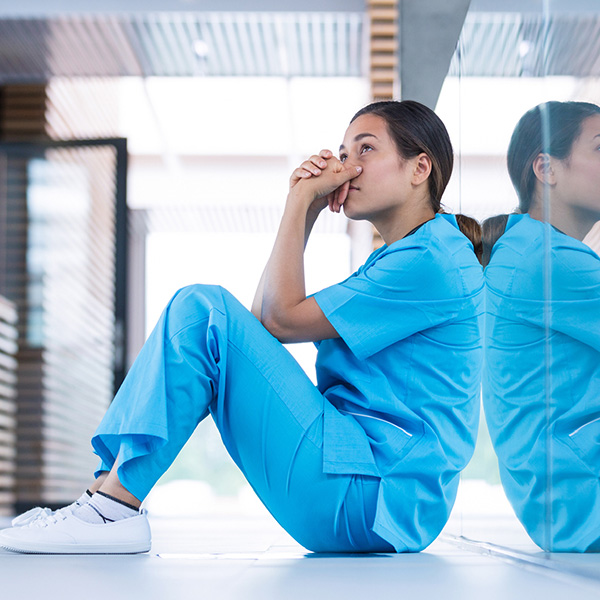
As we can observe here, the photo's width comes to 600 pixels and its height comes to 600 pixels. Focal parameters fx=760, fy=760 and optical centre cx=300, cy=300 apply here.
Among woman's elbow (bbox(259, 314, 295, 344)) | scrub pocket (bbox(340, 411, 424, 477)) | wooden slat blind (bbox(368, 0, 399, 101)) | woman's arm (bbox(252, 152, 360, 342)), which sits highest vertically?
wooden slat blind (bbox(368, 0, 399, 101))

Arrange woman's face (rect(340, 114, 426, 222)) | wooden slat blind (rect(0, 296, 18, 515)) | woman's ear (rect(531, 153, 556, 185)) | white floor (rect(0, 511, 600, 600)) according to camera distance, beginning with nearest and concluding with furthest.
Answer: white floor (rect(0, 511, 600, 600))
woman's ear (rect(531, 153, 556, 185))
woman's face (rect(340, 114, 426, 222))
wooden slat blind (rect(0, 296, 18, 515))

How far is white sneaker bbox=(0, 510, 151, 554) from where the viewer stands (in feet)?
4.54

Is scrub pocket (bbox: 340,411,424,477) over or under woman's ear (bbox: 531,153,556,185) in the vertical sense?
under

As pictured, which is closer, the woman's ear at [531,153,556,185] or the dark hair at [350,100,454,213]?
the woman's ear at [531,153,556,185]

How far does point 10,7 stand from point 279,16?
144 cm

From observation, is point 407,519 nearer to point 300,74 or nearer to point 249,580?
point 249,580

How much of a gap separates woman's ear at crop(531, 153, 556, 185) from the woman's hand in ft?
1.38

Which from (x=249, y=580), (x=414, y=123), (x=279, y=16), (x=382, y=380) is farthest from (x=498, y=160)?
(x=279, y=16)

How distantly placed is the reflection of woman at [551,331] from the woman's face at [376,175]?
0.24 metres

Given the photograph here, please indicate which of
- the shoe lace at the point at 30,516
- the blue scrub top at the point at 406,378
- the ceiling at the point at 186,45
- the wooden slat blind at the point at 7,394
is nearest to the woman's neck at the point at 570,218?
the blue scrub top at the point at 406,378

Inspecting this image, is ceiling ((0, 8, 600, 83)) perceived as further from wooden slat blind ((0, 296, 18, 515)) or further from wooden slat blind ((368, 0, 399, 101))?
wooden slat blind ((0, 296, 18, 515))

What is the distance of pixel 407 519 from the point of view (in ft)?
4.84

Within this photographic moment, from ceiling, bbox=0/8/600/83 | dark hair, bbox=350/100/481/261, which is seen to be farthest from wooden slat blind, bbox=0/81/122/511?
dark hair, bbox=350/100/481/261

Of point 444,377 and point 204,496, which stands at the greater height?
point 444,377
